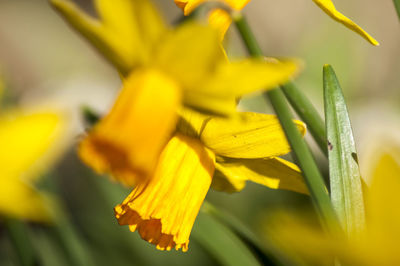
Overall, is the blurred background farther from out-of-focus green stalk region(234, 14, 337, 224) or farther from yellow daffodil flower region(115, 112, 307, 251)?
out-of-focus green stalk region(234, 14, 337, 224)

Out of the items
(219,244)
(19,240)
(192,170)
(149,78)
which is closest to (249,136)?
(192,170)

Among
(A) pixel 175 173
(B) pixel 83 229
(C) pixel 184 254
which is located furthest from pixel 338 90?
(B) pixel 83 229

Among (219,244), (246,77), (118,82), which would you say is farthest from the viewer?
(118,82)

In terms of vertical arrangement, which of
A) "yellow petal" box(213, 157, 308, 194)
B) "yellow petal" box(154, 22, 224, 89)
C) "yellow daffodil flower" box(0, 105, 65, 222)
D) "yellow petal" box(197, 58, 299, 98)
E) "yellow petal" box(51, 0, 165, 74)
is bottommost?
"yellow petal" box(213, 157, 308, 194)

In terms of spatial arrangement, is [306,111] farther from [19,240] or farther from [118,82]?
[118,82]

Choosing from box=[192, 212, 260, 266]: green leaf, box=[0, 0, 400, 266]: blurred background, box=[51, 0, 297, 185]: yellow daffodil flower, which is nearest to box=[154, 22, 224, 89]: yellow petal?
box=[51, 0, 297, 185]: yellow daffodil flower

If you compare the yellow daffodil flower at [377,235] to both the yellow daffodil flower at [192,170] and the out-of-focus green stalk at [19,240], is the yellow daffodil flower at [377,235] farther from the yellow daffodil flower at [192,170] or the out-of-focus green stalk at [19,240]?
the out-of-focus green stalk at [19,240]
